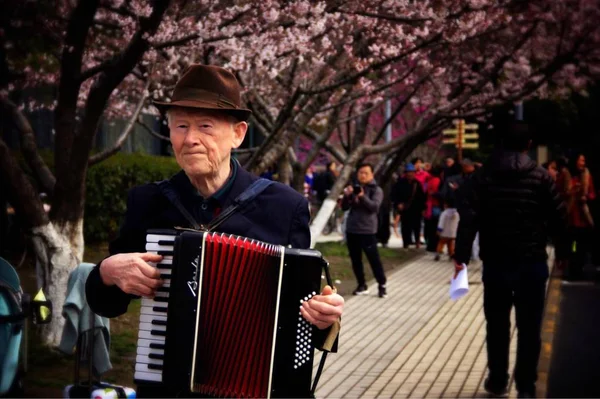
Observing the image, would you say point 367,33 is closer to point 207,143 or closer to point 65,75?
point 65,75

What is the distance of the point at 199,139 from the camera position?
3.83 metres

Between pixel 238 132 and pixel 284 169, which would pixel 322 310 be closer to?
pixel 238 132

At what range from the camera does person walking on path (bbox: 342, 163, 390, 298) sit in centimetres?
1450

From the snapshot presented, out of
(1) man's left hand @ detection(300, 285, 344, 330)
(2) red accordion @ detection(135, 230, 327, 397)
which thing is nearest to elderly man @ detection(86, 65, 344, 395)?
(2) red accordion @ detection(135, 230, 327, 397)

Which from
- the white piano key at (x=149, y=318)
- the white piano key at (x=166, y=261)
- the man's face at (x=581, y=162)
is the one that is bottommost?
the white piano key at (x=149, y=318)

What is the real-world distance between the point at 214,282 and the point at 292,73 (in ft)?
33.6

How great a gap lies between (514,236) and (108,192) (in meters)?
10.2

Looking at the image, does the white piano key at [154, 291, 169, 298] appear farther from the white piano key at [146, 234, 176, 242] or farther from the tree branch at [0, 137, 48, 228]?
the tree branch at [0, 137, 48, 228]

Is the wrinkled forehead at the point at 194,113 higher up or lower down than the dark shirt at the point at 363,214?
higher up

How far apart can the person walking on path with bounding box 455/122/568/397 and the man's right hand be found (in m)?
4.60

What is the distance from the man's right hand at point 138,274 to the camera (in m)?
3.59

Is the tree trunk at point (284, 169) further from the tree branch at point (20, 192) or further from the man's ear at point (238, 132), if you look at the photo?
the man's ear at point (238, 132)

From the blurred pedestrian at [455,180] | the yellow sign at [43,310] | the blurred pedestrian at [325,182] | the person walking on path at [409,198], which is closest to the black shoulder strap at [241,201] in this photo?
the yellow sign at [43,310]

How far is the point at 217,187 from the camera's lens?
3932 millimetres
